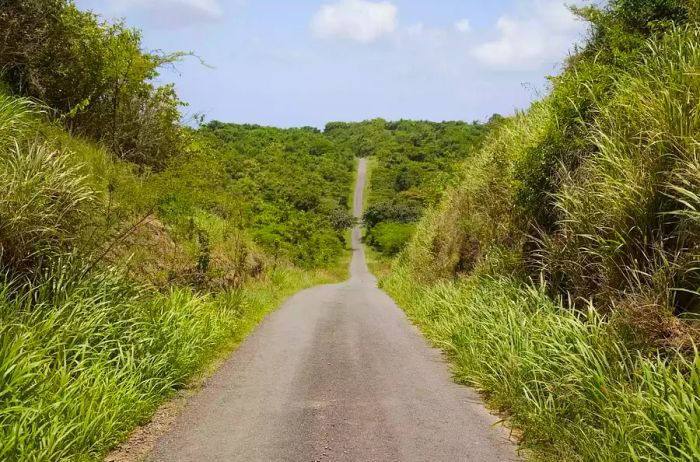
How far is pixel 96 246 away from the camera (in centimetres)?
723

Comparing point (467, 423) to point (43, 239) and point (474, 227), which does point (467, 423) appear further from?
point (474, 227)

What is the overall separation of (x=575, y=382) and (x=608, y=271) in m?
1.50

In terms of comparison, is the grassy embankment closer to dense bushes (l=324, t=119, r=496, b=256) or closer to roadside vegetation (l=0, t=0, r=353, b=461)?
roadside vegetation (l=0, t=0, r=353, b=461)

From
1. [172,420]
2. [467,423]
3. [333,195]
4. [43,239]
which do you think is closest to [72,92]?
[43,239]

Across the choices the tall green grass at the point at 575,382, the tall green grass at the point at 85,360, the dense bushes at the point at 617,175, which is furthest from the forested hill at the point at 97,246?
the dense bushes at the point at 617,175

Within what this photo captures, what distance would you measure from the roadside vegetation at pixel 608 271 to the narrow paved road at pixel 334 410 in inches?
21.3

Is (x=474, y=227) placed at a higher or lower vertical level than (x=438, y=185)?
lower

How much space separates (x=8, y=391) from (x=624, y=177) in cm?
638

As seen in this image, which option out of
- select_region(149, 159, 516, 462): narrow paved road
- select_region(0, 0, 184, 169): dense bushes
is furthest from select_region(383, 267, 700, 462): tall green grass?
select_region(0, 0, 184, 169): dense bushes

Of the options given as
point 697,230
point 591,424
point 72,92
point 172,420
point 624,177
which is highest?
point 72,92

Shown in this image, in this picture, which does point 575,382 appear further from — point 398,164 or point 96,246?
point 398,164

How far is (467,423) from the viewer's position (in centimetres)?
575

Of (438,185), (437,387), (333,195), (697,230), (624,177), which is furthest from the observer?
(333,195)

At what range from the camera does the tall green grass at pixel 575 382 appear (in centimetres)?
398
